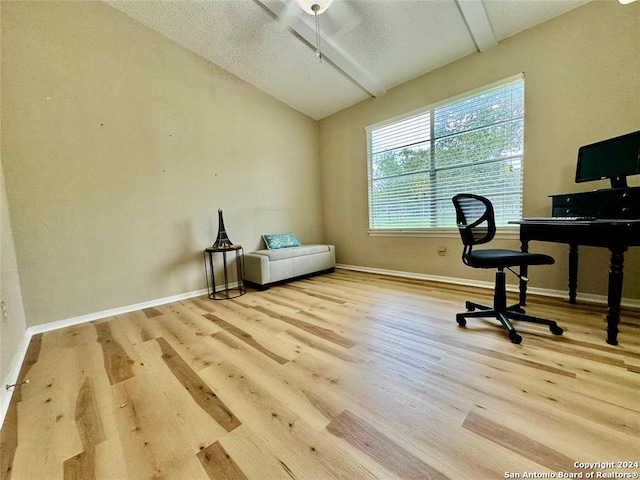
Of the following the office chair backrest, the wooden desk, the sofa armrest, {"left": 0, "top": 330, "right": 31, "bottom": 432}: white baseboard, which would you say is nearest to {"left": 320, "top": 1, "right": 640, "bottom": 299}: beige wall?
the wooden desk

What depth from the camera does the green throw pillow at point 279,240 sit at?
12.6 feet

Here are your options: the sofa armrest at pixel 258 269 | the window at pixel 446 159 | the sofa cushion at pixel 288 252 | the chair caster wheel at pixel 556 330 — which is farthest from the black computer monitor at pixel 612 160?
the sofa armrest at pixel 258 269

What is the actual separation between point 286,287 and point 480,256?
235 cm

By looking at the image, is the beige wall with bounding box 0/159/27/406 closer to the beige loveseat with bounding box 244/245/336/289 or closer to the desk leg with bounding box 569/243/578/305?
the beige loveseat with bounding box 244/245/336/289

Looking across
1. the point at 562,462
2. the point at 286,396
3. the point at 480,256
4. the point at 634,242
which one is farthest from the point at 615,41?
the point at 286,396

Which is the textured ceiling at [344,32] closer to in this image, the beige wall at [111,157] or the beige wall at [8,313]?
the beige wall at [111,157]

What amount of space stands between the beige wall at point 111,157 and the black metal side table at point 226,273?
0.41ft

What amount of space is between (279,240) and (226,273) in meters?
0.96

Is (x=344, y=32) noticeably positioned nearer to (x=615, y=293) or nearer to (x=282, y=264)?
(x=282, y=264)

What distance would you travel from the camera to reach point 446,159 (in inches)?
125

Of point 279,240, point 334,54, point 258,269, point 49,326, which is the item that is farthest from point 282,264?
point 334,54

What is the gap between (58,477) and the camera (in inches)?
34.6

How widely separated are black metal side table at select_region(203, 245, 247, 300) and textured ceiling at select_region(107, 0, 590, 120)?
8.12 feet

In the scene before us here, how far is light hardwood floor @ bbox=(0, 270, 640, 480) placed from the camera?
2.94 feet
